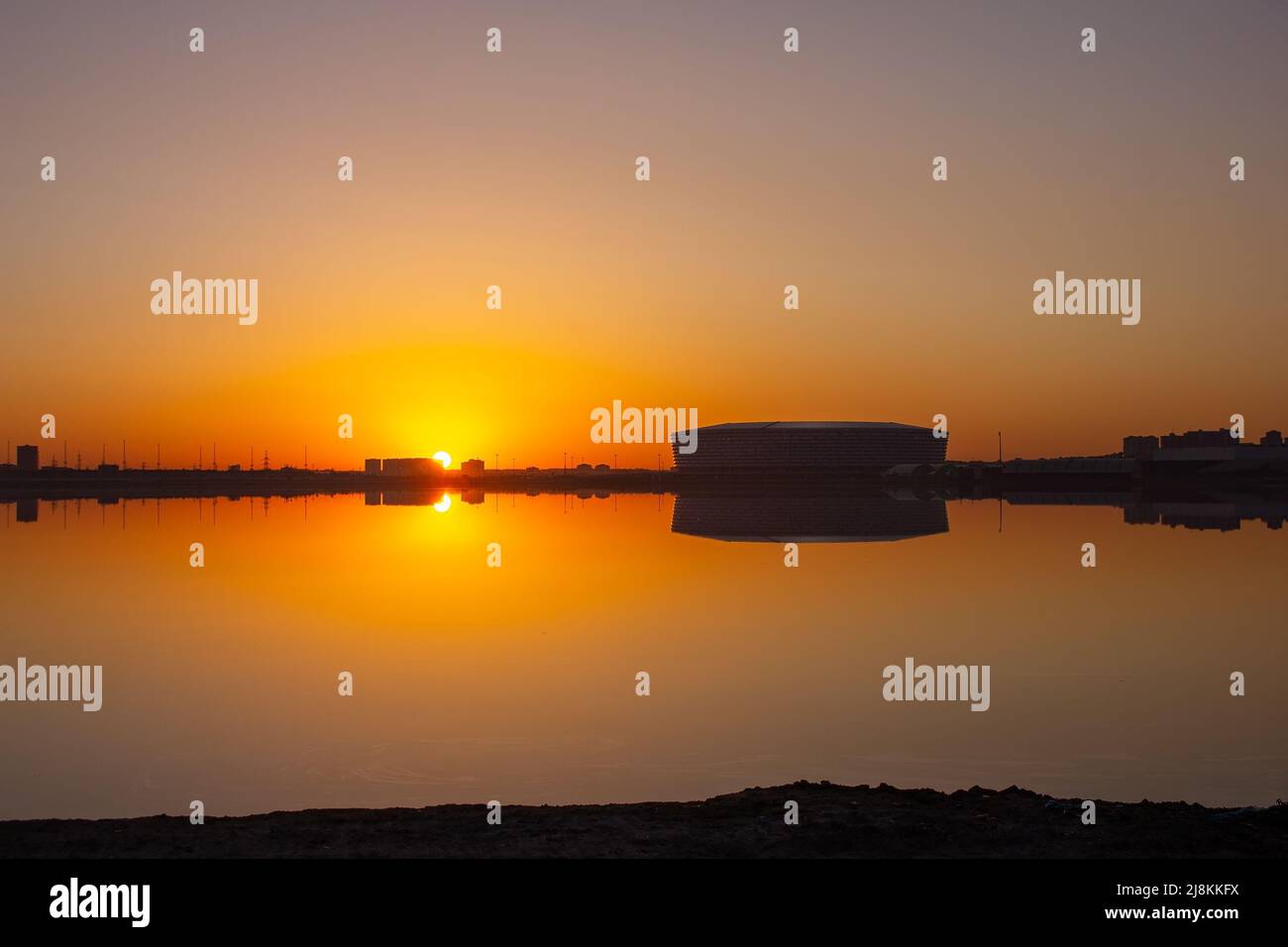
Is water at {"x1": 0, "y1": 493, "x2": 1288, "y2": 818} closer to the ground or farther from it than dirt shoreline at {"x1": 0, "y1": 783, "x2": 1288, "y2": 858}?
farther from it

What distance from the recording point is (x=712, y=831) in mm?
10398

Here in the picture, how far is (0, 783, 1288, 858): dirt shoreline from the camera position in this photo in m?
9.66

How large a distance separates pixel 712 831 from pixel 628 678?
9.76m

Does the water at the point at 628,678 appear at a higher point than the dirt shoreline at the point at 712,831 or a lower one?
higher

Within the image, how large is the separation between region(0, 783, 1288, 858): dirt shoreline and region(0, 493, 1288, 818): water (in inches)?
57.0

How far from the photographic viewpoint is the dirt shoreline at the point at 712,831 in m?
9.66

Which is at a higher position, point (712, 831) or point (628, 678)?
point (628, 678)

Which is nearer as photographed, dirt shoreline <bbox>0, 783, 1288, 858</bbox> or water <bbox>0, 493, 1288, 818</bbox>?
dirt shoreline <bbox>0, 783, 1288, 858</bbox>

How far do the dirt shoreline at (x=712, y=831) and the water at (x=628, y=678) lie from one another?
145cm

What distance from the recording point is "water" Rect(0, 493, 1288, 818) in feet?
44.5

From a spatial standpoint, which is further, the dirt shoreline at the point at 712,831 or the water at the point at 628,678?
the water at the point at 628,678

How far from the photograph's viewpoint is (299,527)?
7275 cm

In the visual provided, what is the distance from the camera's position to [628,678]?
20109 millimetres

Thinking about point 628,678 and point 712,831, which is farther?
point 628,678
